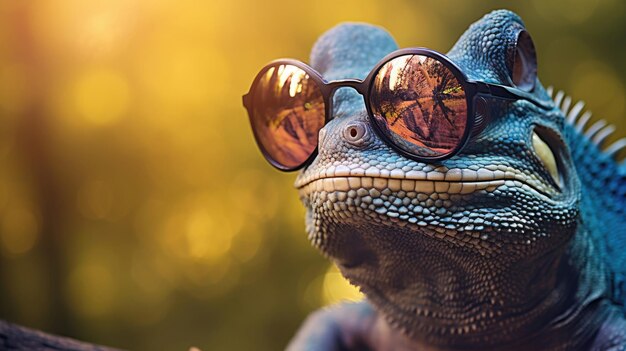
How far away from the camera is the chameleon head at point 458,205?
94cm

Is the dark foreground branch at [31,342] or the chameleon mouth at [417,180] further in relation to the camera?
the dark foreground branch at [31,342]

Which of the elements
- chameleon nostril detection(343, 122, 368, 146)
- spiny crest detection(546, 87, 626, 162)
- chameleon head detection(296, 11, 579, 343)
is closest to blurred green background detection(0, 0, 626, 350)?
spiny crest detection(546, 87, 626, 162)

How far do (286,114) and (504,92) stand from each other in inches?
13.7

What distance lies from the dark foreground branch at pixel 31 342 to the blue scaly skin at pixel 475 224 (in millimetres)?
514

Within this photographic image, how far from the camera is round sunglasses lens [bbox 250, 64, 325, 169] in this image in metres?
1.06

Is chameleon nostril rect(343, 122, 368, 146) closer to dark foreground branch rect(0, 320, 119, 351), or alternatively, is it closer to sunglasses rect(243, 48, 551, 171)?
sunglasses rect(243, 48, 551, 171)

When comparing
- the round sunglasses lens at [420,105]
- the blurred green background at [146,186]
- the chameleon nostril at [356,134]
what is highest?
the round sunglasses lens at [420,105]

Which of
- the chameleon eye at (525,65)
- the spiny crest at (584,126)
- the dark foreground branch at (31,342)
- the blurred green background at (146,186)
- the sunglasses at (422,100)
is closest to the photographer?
the sunglasses at (422,100)

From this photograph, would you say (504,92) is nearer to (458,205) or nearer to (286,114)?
(458,205)

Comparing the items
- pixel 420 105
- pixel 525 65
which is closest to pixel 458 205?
pixel 420 105

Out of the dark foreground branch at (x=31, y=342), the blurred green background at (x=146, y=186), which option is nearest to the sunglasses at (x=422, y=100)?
the dark foreground branch at (x=31, y=342)

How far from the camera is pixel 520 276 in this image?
3.40ft

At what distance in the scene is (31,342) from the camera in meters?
1.22

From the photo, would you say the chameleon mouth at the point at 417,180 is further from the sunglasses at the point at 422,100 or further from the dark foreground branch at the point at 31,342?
the dark foreground branch at the point at 31,342
